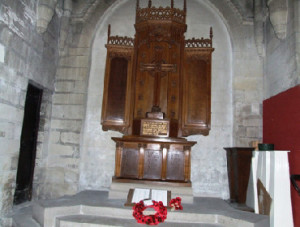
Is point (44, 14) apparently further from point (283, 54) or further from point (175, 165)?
point (283, 54)

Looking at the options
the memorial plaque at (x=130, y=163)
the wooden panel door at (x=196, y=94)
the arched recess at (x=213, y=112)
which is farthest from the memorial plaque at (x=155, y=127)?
the arched recess at (x=213, y=112)

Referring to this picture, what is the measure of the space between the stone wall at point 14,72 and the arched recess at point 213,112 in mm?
978

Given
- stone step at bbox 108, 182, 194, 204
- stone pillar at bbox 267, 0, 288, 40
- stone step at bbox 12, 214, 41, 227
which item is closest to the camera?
stone step at bbox 12, 214, 41, 227

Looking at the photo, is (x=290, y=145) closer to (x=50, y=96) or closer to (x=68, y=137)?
(x=68, y=137)

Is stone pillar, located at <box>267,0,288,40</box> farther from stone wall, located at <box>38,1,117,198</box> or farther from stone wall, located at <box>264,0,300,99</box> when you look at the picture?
stone wall, located at <box>38,1,117,198</box>

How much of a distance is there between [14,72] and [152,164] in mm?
2581

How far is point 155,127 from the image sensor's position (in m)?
4.71

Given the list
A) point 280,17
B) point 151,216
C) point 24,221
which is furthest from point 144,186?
point 280,17

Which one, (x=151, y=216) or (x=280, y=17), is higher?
(x=280, y=17)

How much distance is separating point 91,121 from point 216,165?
2625 mm

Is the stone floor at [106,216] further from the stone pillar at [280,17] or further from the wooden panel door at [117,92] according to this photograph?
the stone pillar at [280,17]

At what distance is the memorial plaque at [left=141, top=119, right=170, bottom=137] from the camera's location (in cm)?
468

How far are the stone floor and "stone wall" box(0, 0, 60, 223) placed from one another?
64 centimetres

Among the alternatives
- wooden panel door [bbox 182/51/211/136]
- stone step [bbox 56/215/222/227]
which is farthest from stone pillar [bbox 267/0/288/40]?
stone step [bbox 56/215/222/227]
